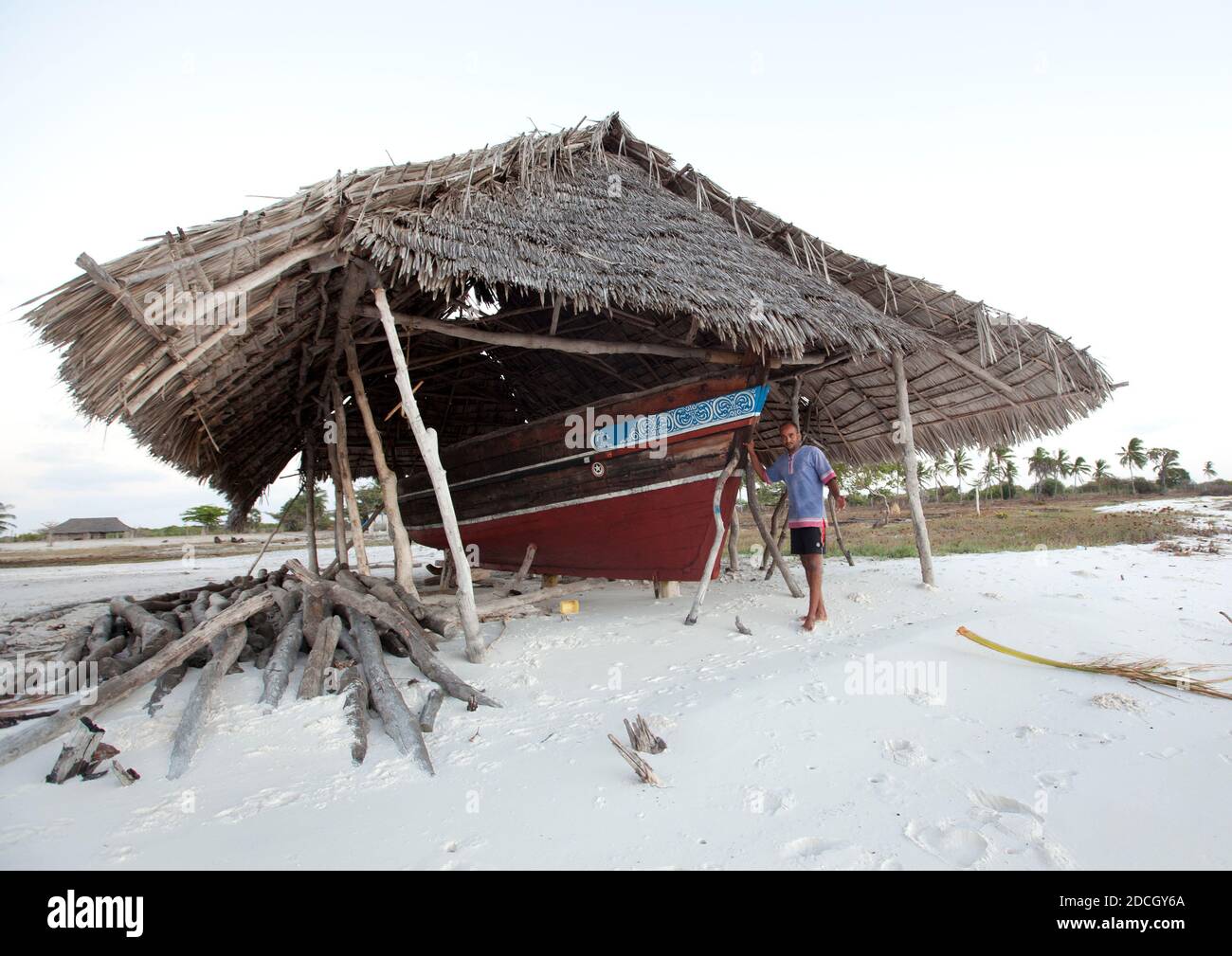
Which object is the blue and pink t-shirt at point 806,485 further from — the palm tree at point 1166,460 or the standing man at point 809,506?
the palm tree at point 1166,460

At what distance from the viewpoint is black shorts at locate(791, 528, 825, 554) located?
192 inches

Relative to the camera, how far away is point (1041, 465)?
2217 inches

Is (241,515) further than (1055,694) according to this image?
Yes

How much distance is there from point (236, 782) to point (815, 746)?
2705 millimetres

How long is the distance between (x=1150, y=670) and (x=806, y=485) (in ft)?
8.00

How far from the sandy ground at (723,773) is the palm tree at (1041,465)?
208 feet

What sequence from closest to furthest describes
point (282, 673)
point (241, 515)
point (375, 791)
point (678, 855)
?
point (678, 855) → point (375, 791) → point (282, 673) → point (241, 515)

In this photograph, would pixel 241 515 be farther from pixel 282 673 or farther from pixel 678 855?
pixel 678 855

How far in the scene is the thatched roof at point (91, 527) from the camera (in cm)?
3697

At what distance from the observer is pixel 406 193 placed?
4.91 m

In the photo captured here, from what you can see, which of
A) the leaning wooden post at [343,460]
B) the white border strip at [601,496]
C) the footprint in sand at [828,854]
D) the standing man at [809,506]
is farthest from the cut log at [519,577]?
the footprint in sand at [828,854]

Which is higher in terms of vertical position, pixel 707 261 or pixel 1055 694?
pixel 707 261

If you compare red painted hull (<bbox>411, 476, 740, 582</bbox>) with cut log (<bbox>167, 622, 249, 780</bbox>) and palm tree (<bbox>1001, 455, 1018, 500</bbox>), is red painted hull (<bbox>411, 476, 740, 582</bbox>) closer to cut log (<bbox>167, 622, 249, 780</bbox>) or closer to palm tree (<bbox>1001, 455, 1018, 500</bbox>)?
cut log (<bbox>167, 622, 249, 780</bbox>)
